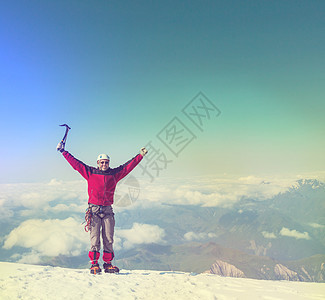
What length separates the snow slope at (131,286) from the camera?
8922mm

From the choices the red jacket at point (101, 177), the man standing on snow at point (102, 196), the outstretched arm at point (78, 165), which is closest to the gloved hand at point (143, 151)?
the man standing on snow at point (102, 196)

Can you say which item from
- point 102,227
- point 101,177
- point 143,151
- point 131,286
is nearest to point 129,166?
point 143,151

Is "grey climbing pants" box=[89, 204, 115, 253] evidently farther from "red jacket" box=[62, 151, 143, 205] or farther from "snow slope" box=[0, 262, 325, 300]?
"snow slope" box=[0, 262, 325, 300]

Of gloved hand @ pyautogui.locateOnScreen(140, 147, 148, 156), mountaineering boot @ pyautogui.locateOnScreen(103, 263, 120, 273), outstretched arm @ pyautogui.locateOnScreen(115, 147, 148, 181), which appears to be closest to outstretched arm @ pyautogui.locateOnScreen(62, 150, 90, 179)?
outstretched arm @ pyautogui.locateOnScreen(115, 147, 148, 181)

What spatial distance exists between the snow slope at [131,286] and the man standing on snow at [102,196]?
919 millimetres

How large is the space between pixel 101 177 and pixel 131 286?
15.7 feet

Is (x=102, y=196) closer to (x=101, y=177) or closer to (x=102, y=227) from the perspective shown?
(x=101, y=177)

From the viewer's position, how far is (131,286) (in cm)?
994

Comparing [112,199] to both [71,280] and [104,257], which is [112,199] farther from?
[71,280]

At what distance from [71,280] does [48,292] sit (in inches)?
52.1

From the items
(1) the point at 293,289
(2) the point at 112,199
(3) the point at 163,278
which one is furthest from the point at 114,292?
(1) the point at 293,289

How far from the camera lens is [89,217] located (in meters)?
11.4

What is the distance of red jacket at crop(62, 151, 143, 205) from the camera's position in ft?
38.0

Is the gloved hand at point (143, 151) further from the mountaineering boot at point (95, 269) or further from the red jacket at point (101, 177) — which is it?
the mountaineering boot at point (95, 269)
